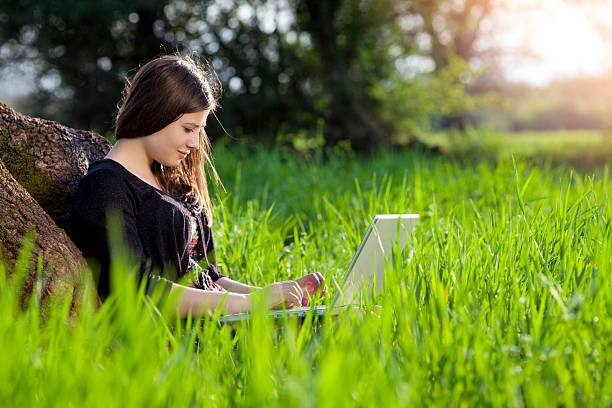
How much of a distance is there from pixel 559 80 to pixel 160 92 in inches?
1517

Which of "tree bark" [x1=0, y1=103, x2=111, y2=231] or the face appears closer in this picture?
"tree bark" [x1=0, y1=103, x2=111, y2=231]

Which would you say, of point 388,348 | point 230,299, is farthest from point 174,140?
point 388,348

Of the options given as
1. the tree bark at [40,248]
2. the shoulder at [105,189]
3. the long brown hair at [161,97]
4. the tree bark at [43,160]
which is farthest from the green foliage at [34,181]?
the long brown hair at [161,97]

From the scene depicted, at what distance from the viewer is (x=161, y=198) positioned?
2365 millimetres

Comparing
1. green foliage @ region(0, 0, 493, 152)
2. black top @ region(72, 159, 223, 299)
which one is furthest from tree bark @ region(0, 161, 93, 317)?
green foliage @ region(0, 0, 493, 152)

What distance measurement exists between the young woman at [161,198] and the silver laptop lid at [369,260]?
0.70 ft

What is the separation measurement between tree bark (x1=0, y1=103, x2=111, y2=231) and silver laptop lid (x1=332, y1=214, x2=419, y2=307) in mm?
1087

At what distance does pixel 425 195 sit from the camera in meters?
4.73

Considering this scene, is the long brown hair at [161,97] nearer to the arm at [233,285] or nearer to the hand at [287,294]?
the arm at [233,285]

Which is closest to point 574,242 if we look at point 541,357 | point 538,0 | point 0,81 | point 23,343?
point 541,357

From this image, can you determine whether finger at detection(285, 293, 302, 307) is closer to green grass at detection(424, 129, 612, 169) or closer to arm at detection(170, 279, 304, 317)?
arm at detection(170, 279, 304, 317)

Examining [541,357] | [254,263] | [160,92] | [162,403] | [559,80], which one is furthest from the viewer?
[559,80]

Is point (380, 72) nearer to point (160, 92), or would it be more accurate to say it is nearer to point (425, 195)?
point (425, 195)

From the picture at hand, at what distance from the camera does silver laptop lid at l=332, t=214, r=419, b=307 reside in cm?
219
